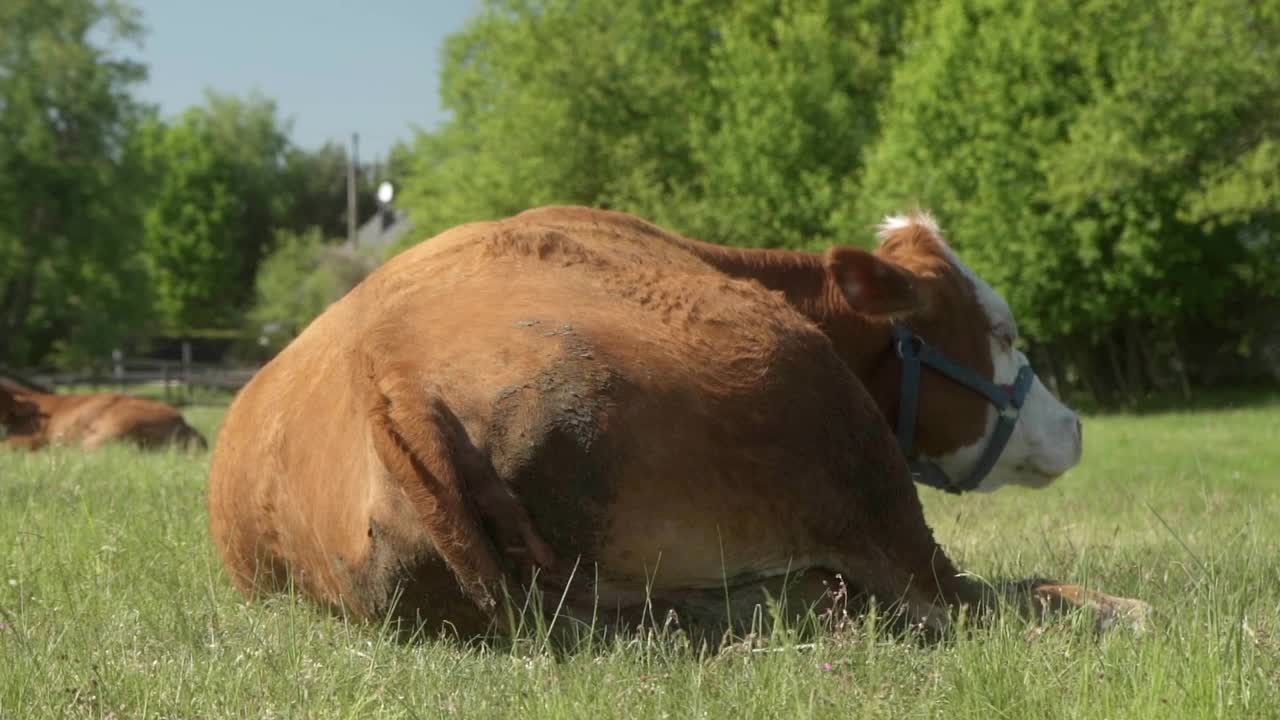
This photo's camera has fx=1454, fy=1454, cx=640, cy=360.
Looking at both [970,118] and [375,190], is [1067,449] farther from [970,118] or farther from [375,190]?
[375,190]

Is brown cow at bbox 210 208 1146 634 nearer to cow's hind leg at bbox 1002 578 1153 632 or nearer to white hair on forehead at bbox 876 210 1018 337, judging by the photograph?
cow's hind leg at bbox 1002 578 1153 632

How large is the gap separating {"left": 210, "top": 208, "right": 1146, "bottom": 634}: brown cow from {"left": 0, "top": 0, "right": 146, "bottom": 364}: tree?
4929cm

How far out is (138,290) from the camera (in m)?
54.5

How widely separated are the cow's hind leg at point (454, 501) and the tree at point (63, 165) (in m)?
50.0

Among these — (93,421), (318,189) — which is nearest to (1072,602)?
(93,421)

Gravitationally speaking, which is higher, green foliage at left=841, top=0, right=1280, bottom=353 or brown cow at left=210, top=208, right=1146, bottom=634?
green foliage at left=841, top=0, right=1280, bottom=353

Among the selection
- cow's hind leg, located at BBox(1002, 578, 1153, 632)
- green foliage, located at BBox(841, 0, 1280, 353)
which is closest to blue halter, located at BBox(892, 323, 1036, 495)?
cow's hind leg, located at BBox(1002, 578, 1153, 632)

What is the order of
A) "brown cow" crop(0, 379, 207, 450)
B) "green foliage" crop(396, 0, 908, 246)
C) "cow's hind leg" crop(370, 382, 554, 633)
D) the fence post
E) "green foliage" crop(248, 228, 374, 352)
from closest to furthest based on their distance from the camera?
"cow's hind leg" crop(370, 382, 554, 633)
"brown cow" crop(0, 379, 207, 450)
"green foliage" crop(396, 0, 908, 246)
the fence post
"green foliage" crop(248, 228, 374, 352)

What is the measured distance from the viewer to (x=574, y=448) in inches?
140

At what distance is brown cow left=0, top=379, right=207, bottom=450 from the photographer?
1526cm

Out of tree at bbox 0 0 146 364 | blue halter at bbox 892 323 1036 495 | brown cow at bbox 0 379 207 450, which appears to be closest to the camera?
blue halter at bbox 892 323 1036 495

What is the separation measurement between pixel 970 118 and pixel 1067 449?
89.6 ft

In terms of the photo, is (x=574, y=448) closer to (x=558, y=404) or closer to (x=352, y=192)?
(x=558, y=404)

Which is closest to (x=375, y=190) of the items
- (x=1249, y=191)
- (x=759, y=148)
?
(x=759, y=148)
